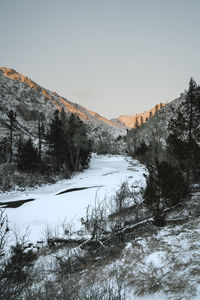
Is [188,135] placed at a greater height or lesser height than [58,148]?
greater

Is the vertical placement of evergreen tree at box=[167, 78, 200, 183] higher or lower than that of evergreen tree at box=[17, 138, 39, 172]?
higher

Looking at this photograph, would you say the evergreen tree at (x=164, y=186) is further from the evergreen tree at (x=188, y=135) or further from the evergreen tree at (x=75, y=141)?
the evergreen tree at (x=75, y=141)

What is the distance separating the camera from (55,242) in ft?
18.1

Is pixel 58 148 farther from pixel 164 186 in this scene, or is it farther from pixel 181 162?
pixel 164 186

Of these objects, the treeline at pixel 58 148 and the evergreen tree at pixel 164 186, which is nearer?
the evergreen tree at pixel 164 186

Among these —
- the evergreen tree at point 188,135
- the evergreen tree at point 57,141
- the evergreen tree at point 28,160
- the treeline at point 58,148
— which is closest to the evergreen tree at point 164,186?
the evergreen tree at point 188,135

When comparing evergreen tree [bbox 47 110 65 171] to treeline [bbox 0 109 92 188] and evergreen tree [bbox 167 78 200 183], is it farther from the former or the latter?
evergreen tree [bbox 167 78 200 183]

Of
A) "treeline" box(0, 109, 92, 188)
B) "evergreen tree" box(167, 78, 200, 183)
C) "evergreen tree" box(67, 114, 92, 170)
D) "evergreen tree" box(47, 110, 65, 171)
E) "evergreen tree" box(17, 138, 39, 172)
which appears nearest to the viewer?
"evergreen tree" box(167, 78, 200, 183)

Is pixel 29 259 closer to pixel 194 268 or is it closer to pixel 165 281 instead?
pixel 165 281

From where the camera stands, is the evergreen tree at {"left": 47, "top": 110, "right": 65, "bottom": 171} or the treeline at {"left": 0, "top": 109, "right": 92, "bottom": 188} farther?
the evergreen tree at {"left": 47, "top": 110, "right": 65, "bottom": 171}

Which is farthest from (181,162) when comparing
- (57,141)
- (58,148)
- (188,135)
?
(57,141)

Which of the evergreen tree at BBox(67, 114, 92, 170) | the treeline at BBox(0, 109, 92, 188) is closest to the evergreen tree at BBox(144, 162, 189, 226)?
the treeline at BBox(0, 109, 92, 188)

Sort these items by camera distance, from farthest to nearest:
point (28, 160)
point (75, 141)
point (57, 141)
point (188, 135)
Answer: point (75, 141)
point (57, 141)
point (28, 160)
point (188, 135)

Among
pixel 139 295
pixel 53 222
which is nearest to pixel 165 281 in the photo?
pixel 139 295
